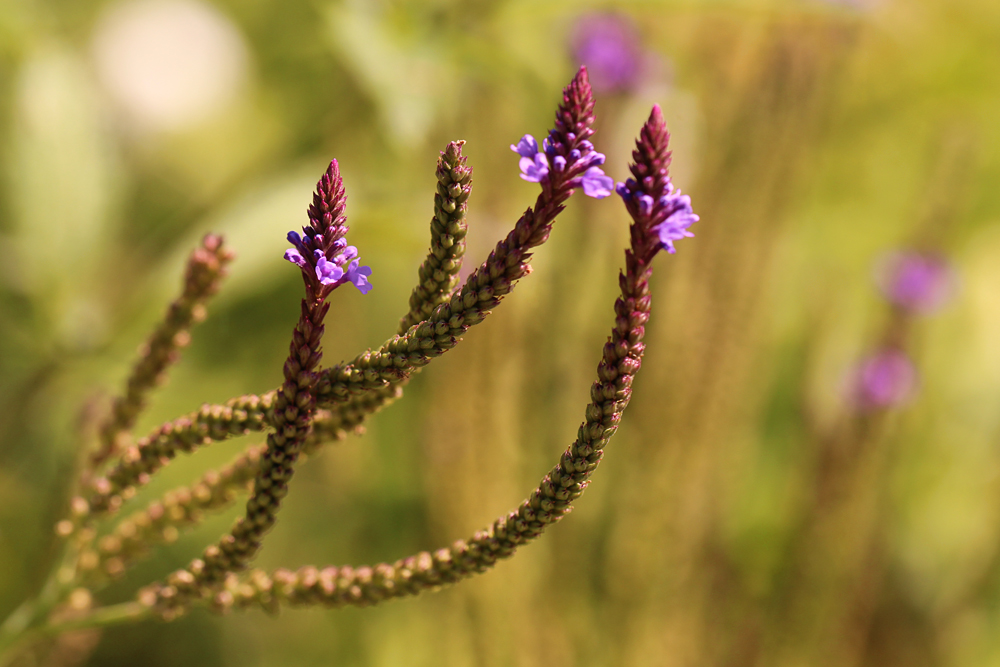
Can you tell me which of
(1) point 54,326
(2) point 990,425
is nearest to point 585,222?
(1) point 54,326

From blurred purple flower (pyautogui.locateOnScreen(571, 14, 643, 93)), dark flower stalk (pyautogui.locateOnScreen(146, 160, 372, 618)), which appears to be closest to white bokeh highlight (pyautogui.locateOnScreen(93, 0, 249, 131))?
blurred purple flower (pyautogui.locateOnScreen(571, 14, 643, 93))

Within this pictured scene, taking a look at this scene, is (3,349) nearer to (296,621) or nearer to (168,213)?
(168,213)

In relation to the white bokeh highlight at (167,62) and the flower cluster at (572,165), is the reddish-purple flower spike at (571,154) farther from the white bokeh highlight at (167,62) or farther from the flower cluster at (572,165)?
the white bokeh highlight at (167,62)

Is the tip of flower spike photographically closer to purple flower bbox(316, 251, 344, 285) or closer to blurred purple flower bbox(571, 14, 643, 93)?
purple flower bbox(316, 251, 344, 285)

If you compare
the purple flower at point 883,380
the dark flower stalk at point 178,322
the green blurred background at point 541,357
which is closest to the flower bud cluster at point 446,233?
the dark flower stalk at point 178,322

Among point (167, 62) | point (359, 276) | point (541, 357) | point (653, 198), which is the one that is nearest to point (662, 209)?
point (653, 198)

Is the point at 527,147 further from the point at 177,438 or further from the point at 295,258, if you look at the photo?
the point at 177,438
